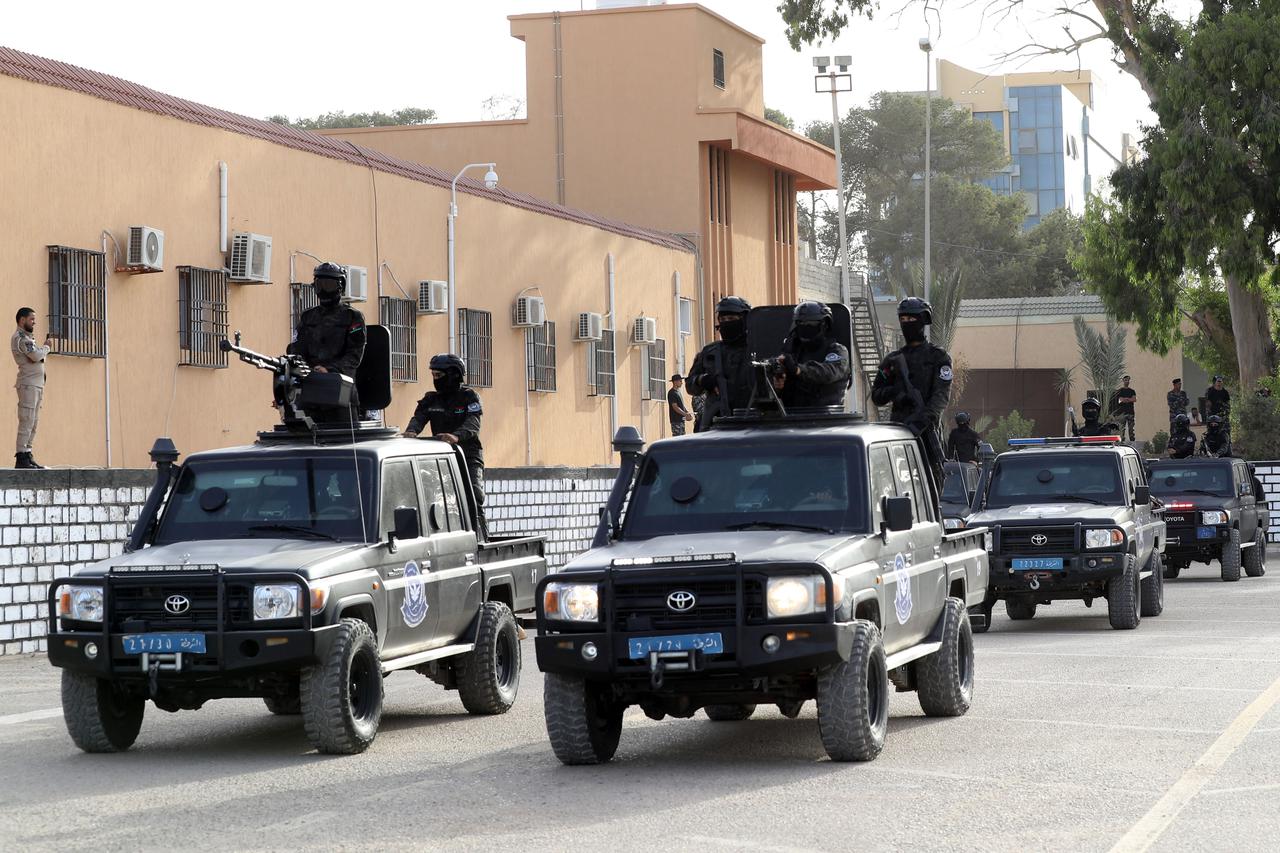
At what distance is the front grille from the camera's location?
59.4ft

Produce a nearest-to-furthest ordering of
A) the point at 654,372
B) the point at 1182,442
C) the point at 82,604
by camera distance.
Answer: the point at 82,604, the point at 1182,442, the point at 654,372

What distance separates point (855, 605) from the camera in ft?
32.2

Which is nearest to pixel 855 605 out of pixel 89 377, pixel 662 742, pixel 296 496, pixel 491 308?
pixel 662 742

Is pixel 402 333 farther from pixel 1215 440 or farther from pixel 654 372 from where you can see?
pixel 1215 440

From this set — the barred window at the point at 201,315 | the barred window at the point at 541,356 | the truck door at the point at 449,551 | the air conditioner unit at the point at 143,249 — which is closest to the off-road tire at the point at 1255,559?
the barred window at the point at 541,356

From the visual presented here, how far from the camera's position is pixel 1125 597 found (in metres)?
18.2

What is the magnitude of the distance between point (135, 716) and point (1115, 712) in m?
5.83

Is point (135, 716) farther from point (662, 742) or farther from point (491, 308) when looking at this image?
point (491, 308)

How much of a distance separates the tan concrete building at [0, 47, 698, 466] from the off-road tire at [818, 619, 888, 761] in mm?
13159

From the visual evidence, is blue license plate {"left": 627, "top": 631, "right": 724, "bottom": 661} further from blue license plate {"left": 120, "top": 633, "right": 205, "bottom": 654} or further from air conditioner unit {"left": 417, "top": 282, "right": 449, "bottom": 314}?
air conditioner unit {"left": 417, "top": 282, "right": 449, "bottom": 314}

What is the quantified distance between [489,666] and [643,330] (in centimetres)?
2699

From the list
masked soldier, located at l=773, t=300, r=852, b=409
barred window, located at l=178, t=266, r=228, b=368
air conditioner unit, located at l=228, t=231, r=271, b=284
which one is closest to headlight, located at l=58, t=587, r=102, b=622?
masked soldier, located at l=773, t=300, r=852, b=409

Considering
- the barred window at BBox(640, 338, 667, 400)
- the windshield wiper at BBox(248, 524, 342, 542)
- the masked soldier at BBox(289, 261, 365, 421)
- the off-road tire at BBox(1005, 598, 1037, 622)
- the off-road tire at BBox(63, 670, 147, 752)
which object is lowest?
the off-road tire at BBox(1005, 598, 1037, 622)

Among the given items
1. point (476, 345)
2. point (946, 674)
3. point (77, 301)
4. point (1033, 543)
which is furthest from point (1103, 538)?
point (476, 345)
